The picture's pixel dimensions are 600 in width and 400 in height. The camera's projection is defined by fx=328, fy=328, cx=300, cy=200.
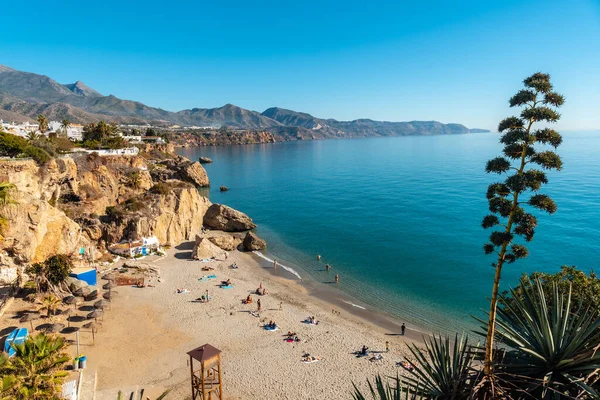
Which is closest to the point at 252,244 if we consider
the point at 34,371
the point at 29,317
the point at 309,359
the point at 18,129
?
the point at 309,359

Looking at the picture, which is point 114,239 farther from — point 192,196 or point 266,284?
point 266,284

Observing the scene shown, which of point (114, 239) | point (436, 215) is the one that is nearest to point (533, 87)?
point (114, 239)

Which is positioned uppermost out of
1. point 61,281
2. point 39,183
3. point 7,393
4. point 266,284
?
point 39,183

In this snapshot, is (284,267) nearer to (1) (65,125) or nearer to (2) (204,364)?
(2) (204,364)

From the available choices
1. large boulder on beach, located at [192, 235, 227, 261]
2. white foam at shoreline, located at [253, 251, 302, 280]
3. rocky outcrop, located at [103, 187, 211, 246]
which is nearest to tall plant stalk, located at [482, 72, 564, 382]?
white foam at shoreline, located at [253, 251, 302, 280]

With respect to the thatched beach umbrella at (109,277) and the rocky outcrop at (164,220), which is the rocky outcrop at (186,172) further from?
the thatched beach umbrella at (109,277)

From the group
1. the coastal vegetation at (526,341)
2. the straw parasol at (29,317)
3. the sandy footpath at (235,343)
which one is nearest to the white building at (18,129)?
the straw parasol at (29,317)
